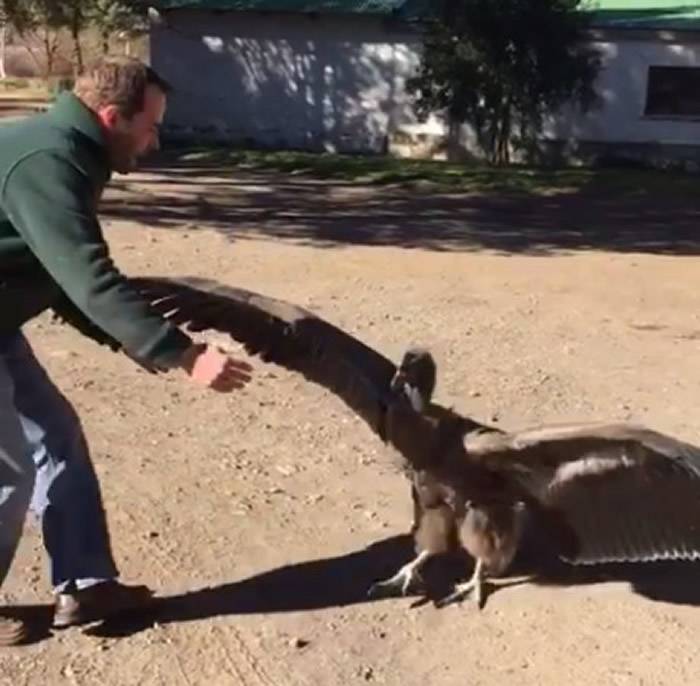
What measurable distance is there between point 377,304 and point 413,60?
17244 mm

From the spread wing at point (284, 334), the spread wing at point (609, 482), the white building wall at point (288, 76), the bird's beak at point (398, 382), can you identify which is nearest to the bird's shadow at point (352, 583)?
the spread wing at point (609, 482)

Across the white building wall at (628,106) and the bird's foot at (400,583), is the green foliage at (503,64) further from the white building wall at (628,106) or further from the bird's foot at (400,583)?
the bird's foot at (400,583)

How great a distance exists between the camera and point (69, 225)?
4.29m

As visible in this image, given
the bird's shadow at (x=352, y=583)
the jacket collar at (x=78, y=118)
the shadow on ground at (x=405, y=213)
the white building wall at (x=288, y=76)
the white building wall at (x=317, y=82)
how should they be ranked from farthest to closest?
the white building wall at (x=288, y=76) → the white building wall at (x=317, y=82) → the shadow on ground at (x=405, y=213) → the bird's shadow at (x=352, y=583) → the jacket collar at (x=78, y=118)

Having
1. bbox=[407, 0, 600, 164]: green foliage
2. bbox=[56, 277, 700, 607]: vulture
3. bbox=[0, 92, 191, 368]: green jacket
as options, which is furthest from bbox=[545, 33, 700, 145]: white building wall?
bbox=[0, 92, 191, 368]: green jacket

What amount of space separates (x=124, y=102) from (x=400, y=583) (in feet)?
6.27

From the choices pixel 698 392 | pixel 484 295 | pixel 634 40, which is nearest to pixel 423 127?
pixel 634 40

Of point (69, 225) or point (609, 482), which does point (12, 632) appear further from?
point (609, 482)

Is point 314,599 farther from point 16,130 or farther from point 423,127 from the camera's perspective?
point 423,127

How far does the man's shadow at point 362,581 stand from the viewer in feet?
17.6

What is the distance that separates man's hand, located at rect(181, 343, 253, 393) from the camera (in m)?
4.34

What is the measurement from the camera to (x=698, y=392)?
8367mm

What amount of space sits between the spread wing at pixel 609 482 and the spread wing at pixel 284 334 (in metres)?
0.36

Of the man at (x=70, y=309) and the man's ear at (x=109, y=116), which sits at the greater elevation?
the man's ear at (x=109, y=116)
